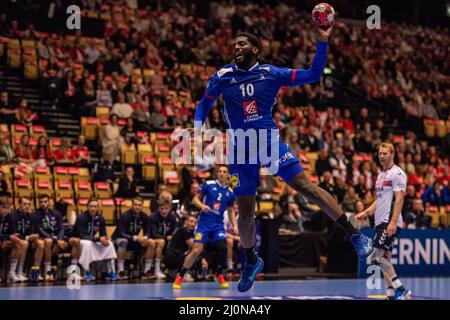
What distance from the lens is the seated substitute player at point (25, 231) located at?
1608cm

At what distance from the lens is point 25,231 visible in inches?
639

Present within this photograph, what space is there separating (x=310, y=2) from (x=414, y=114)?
7456mm

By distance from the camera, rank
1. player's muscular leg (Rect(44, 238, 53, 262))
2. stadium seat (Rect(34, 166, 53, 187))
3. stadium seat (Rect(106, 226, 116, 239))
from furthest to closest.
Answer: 1. stadium seat (Rect(34, 166, 53, 187))
2. stadium seat (Rect(106, 226, 116, 239))
3. player's muscular leg (Rect(44, 238, 53, 262))

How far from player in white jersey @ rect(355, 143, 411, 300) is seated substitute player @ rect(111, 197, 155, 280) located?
20.6ft

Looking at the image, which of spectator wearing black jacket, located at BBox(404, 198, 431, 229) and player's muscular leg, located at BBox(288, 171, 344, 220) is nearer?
player's muscular leg, located at BBox(288, 171, 344, 220)

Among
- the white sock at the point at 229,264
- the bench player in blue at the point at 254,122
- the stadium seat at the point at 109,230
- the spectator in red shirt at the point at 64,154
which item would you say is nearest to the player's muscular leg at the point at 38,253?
the stadium seat at the point at 109,230

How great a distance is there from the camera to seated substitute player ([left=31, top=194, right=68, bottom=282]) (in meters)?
16.3

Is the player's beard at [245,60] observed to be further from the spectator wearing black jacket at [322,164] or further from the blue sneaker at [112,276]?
the spectator wearing black jacket at [322,164]

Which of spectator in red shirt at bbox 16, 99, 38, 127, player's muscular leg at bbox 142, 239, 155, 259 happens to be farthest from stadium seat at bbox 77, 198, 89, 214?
spectator in red shirt at bbox 16, 99, 38, 127

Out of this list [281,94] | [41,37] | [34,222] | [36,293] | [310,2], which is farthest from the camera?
[310,2]

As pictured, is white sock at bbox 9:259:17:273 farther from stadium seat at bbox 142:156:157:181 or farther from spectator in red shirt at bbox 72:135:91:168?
stadium seat at bbox 142:156:157:181

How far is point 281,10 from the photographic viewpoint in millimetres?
31094

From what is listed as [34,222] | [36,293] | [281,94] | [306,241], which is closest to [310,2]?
[281,94]

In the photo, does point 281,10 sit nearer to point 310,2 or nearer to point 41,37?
point 310,2
